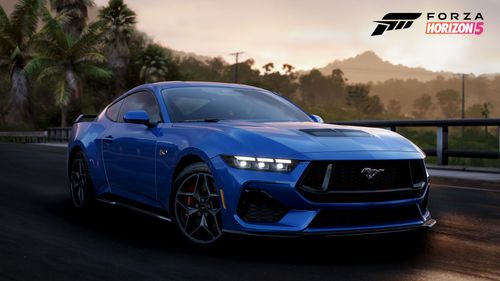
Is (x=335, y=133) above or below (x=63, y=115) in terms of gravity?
below

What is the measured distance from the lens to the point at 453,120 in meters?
14.6

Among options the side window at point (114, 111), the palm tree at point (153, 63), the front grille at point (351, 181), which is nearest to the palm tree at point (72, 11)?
the palm tree at point (153, 63)

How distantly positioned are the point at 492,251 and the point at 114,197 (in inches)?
151

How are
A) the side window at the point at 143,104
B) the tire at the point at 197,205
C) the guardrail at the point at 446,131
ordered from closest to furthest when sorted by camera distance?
the tire at the point at 197,205, the side window at the point at 143,104, the guardrail at the point at 446,131

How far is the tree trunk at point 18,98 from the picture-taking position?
50844 mm

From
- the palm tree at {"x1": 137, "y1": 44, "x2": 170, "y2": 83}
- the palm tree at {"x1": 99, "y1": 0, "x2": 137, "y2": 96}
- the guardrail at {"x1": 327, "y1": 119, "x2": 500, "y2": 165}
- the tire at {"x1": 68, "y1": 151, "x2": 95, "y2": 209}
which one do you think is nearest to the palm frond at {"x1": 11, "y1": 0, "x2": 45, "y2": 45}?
the palm tree at {"x1": 99, "y1": 0, "x2": 137, "y2": 96}

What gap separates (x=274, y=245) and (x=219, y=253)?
586mm

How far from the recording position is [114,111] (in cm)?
775

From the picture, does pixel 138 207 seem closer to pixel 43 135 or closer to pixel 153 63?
pixel 43 135

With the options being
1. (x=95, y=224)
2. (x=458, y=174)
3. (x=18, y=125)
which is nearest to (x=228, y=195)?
(x=95, y=224)

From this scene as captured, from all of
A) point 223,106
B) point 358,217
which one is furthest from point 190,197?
point 358,217

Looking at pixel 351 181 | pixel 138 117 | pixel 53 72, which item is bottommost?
pixel 351 181

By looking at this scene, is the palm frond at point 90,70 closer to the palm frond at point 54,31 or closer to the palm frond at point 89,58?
the palm frond at point 89,58

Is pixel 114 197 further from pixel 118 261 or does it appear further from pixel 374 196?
pixel 374 196
